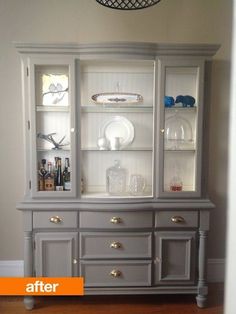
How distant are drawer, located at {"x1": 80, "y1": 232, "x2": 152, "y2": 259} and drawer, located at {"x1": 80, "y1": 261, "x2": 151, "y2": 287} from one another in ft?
0.18

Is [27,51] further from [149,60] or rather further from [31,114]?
[149,60]

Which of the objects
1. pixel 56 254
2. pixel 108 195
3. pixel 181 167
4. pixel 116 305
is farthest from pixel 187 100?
pixel 116 305

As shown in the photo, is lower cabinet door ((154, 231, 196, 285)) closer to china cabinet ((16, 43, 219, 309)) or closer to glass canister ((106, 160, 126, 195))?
china cabinet ((16, 43, 219, 309))

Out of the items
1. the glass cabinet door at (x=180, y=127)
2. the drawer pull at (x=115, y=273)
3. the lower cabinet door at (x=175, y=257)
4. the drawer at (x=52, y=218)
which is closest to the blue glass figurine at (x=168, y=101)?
the glass cabinet door at (x=180, y=127)

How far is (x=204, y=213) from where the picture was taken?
238 cm

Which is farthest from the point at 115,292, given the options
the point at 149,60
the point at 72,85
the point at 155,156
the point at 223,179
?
the point at 149,60

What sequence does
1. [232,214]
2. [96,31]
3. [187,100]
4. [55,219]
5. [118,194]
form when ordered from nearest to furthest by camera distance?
[232,214], [55,219], [187,100], [118,194], [96,31]

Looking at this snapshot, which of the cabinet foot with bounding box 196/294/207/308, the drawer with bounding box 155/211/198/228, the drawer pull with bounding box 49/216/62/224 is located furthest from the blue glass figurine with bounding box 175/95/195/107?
the cabinet foot with bounding box 196/294/207/308

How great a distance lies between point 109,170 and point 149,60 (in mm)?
945

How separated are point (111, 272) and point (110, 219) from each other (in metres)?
0.41

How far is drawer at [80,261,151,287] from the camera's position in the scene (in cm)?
238

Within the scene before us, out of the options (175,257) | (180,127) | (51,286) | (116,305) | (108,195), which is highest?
(180,127)

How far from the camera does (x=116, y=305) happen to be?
246 centimetres

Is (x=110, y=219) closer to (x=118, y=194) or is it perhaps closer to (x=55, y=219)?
(x=118, y=194)
